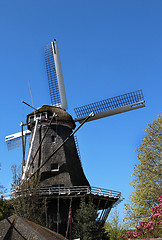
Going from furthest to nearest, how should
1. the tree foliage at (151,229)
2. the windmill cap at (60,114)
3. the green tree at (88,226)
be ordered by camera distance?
the windmill cap at (60,114)
the green tree at (88,226)
the tree foliage at (151,229)

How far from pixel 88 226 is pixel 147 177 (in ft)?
18.0

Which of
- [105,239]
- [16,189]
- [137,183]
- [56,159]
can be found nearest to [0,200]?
[16,189]

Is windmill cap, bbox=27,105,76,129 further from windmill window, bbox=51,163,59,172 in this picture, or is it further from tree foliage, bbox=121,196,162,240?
tree foliage, bbox=121,196,162,240

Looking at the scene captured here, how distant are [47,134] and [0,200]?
24.9 feet

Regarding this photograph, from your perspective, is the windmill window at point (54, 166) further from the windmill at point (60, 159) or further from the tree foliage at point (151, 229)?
the tree foliage at point (151, 229)

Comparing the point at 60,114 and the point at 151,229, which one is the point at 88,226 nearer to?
the point at 151,229

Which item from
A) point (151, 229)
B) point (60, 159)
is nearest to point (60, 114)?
point (60, 159)

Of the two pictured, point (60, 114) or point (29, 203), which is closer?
point (29, 203)

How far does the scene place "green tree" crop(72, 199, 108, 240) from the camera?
20106 mm

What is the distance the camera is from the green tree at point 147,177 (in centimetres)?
2055

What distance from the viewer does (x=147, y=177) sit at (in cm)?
2155

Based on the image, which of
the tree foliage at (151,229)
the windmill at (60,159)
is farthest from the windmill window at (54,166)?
the tree foliage at (151,229)

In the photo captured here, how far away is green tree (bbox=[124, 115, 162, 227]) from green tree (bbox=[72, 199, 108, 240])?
6.93 ft

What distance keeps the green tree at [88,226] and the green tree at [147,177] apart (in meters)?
2.11
